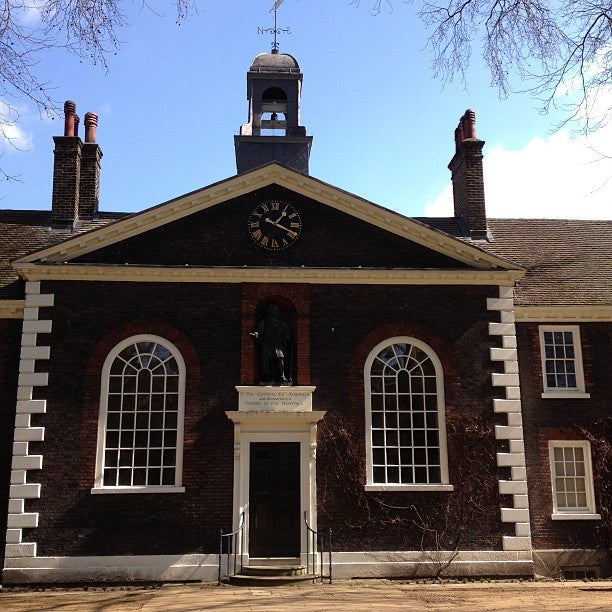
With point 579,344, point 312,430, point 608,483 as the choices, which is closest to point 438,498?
point 312,430

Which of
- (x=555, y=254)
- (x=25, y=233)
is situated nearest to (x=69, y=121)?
(x=25, y=233)

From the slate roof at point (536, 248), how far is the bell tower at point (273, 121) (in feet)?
11.9

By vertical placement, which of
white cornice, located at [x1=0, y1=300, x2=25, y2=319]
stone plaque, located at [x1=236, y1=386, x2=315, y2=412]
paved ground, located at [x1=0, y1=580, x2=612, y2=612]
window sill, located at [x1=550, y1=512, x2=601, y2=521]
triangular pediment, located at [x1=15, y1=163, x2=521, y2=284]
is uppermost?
triangular pediment, located at [x1=15, y1=163, x2=521, y2=284]

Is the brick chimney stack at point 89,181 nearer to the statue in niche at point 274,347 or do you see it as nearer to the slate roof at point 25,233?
the slate roof at point 25,233

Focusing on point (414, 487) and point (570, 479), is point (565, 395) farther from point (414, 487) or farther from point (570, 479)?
point (414, 487)

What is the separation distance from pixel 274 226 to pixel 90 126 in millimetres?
6436

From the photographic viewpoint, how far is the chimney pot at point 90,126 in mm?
19422

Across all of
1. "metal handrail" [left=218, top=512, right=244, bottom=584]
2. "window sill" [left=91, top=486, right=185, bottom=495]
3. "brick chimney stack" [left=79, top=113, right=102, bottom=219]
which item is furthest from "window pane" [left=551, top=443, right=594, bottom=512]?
"brick chimney stack" [left=79, top=113, right=102, bottom=219]

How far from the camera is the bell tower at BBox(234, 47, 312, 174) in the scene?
786 inches

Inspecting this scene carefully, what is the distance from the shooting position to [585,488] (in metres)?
16.5

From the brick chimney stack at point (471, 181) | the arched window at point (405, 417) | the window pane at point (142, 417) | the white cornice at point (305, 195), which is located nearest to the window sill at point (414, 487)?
the arched window at point (405, 417)

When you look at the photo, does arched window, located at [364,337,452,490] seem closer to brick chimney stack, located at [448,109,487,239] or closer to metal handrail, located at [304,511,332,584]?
metal handrail, located at [304,511,332,584]

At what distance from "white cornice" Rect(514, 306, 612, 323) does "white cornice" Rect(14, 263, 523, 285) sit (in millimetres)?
954

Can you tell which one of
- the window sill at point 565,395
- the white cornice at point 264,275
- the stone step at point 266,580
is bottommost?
the stone step at point 266,580
